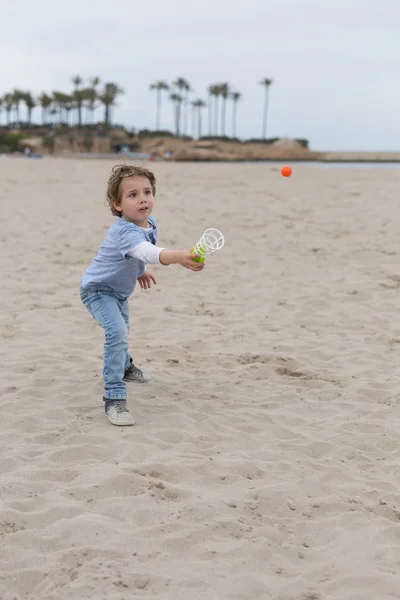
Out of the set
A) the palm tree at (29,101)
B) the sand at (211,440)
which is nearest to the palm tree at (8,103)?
the palm tree at (29,101)

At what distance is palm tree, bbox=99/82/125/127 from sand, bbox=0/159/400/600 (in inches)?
3332

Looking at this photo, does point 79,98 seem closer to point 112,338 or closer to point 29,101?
point 29,101

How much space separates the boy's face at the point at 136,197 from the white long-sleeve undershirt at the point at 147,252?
26 cm

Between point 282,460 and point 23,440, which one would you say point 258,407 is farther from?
point 23,440

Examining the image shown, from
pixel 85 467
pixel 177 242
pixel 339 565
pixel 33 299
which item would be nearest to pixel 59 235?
pixel 177 242

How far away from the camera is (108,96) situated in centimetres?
8900

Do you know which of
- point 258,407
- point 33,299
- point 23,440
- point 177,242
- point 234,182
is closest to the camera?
point 23,440

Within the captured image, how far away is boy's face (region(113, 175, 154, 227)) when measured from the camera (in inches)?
153

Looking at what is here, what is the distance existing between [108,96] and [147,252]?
3550 inches

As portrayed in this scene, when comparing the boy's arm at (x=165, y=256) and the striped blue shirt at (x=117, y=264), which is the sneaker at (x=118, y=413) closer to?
the striped blue shirt at (x=117, y=264)

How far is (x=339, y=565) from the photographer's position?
8.76ft

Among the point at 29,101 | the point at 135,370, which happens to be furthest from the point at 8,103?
the point at 135,370

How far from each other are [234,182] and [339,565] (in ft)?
54.7

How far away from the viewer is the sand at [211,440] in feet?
8.57
